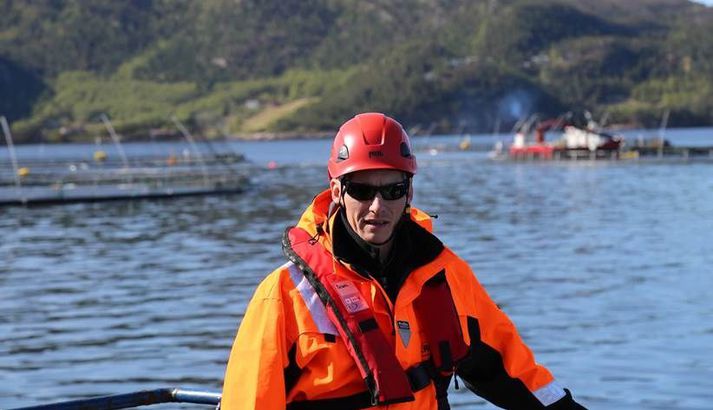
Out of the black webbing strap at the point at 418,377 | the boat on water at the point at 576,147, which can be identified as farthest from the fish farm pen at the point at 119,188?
the black webbing strap at the point at 418,377

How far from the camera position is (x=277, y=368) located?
4.88m

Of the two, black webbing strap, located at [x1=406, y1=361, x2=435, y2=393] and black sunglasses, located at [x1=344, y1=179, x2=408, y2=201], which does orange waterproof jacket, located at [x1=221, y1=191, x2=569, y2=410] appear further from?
black sunglasses, located at [x1=344, y1=179, x2=408, y2=201]

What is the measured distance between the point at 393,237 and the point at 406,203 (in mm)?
130

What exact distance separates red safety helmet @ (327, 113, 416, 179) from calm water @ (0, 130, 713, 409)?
12950mm

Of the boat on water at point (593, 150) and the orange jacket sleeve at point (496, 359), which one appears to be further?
the boat on water at point (593, 150)

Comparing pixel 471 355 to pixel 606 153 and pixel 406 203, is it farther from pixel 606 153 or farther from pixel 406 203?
pixel 606 153

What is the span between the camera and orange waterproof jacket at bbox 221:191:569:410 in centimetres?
490

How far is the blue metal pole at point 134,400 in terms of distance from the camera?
23.2 ft

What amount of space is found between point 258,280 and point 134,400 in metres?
26.4

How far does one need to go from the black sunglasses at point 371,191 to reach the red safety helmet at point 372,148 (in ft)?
0.19

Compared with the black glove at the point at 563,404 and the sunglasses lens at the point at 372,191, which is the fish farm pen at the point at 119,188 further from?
the sunglasses lens at the point at 372,191

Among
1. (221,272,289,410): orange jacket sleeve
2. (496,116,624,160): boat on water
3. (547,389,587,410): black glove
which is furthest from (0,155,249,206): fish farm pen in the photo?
(221,272,289,410): orange jacket sleeve

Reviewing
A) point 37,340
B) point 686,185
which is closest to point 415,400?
point 37,340

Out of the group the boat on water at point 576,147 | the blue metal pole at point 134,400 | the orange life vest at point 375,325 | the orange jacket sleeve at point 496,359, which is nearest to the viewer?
the orange life vest at point 375,325
